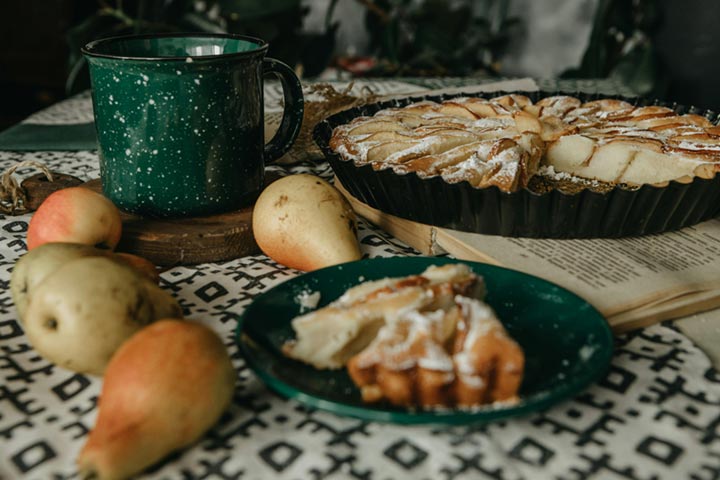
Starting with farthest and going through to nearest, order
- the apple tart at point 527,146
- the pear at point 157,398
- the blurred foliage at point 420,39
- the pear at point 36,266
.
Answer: the blurred foliage at point 420,39, the apple tart at point 527,146, the pear at point 36,266, the pear at point 157,398

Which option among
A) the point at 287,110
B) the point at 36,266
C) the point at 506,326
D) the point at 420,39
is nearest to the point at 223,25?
the point at 420,39

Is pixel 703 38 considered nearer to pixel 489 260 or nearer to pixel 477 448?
pixel 489 260

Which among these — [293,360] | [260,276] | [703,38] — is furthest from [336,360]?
[703,38]

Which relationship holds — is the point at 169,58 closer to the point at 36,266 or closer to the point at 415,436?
the point at 36,266

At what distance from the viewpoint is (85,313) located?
53cm

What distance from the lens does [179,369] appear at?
0.46 m

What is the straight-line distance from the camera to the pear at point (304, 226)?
0.73 m

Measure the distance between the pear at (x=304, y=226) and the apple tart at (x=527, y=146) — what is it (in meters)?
0.09

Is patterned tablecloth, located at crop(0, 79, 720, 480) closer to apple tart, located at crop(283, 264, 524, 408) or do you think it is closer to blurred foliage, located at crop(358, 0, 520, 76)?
apple tart, located at crop(283, 264, 524, 408)

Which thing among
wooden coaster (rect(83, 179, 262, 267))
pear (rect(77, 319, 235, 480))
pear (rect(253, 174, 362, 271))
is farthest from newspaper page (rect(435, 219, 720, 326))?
pear (rect(77, 319, 235, 480))

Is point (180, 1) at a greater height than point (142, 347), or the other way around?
point (180, 1)

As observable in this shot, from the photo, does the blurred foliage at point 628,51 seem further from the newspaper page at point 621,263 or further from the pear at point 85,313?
the pear at point 85,313

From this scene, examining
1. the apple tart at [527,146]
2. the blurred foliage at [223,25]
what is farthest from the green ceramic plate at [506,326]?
the blurred foliage at [223,25]

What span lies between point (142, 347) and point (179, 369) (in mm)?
35
